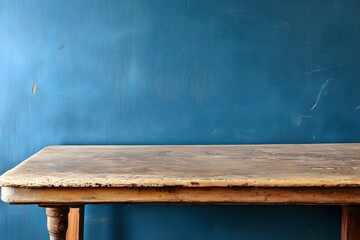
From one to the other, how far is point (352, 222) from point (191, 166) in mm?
749

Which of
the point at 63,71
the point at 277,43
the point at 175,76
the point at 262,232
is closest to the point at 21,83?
the point at 63,71

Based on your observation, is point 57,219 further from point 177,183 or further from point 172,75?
point 172,75

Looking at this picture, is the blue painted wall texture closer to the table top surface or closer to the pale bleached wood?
the table top surface

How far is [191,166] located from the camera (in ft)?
4.16

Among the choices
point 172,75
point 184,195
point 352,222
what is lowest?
point 352,222

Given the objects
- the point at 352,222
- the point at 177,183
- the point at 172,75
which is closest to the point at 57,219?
the point at 177,183

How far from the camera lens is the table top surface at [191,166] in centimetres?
111

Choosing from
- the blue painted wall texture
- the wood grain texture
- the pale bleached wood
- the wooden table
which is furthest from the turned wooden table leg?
the wood grain texture

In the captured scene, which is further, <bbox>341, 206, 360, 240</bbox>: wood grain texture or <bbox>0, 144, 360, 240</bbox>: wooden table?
<bbox>341, 206, 360, 240</bbox>: wood grain texture

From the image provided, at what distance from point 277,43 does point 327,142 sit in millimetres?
444

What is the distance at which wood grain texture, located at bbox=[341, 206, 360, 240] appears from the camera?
5.24ft

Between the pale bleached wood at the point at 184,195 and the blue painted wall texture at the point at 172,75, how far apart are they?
1.88 ft

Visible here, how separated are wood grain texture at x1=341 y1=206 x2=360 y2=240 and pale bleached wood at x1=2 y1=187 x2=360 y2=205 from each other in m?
0.53

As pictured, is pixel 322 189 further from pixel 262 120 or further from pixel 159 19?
pixel 159 19
